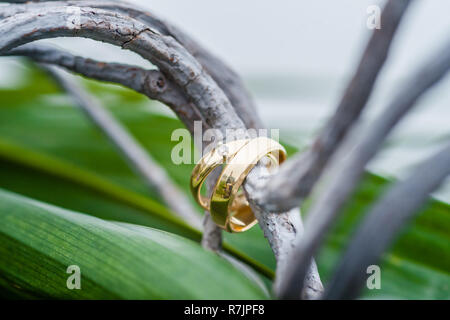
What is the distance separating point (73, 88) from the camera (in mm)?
528

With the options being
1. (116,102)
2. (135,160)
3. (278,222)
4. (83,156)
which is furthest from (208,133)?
(116,102)

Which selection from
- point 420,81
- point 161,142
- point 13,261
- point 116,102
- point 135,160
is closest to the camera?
point 420,81

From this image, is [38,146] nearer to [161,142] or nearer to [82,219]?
[161,142]

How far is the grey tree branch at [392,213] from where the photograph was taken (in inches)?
6.3

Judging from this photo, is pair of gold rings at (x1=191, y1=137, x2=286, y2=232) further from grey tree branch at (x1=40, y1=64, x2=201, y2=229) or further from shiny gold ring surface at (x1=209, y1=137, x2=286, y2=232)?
grey tree branch at (x1=40, y1=64, x2=201, y2=229)

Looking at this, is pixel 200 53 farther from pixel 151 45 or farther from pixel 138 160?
pixel 138 160

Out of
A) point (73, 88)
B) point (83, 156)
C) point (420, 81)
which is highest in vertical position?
point (420, 81)

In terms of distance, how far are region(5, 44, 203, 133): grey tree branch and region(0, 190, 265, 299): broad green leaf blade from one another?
0.08 m

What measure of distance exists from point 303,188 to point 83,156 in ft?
1.59

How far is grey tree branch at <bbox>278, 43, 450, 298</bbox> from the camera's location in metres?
0.15

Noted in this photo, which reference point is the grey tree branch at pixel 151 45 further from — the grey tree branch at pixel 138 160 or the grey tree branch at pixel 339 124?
the grey tree branch at pixel 138 160

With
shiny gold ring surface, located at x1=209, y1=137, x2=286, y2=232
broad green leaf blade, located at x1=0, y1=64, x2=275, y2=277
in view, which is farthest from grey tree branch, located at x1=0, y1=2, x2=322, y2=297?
broad green leaf blade, located at x1=0, y1=64, x2=275, y2=277

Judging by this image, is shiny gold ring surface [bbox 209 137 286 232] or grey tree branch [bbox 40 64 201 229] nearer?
shiny gold ring surface [bbox 209 137 286 232]

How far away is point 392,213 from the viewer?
0.53ft
